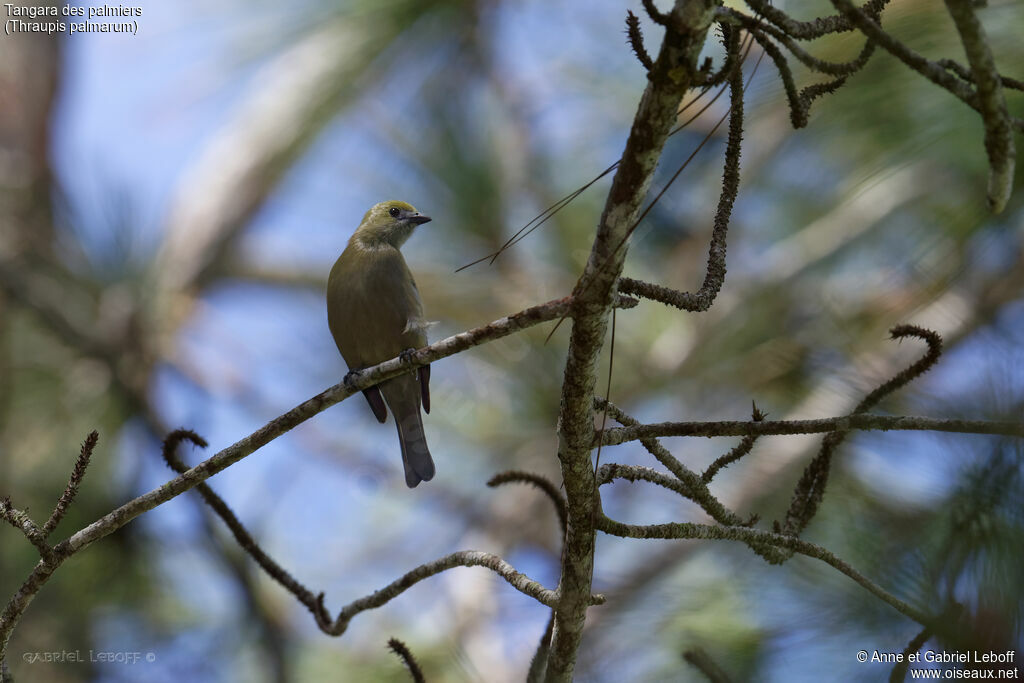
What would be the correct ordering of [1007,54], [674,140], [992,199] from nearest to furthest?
1. [992,199]
2. [1007,54]
3. [674,140]

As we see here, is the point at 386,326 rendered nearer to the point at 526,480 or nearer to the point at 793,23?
the point at 526,480

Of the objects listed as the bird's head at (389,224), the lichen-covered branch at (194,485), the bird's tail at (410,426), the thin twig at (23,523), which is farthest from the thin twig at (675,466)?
the bird's head at (389,224)

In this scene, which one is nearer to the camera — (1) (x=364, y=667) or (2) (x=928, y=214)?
(2) (x=928, y=214)

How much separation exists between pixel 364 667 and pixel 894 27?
376 centimetres

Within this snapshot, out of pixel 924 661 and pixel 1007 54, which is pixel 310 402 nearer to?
pixel 924 661

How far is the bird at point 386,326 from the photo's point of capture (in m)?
4.16

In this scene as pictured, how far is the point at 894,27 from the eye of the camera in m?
2.75

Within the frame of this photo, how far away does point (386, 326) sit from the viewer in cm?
416

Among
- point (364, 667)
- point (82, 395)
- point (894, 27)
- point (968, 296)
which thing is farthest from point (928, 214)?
point (82, 395)

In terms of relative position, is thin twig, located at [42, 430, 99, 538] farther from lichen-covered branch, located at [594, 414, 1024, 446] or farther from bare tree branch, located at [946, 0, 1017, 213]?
bare tree branch, located at [946, 0, 1017, 213]

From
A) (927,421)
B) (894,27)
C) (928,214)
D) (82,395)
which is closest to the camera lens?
(927,421)

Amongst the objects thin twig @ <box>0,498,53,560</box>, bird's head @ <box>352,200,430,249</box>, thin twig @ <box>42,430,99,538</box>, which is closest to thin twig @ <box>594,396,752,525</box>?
thin twig @ <box>42,430,99,538</box>

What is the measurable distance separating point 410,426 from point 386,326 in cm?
50

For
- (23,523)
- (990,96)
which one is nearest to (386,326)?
(23,523)
